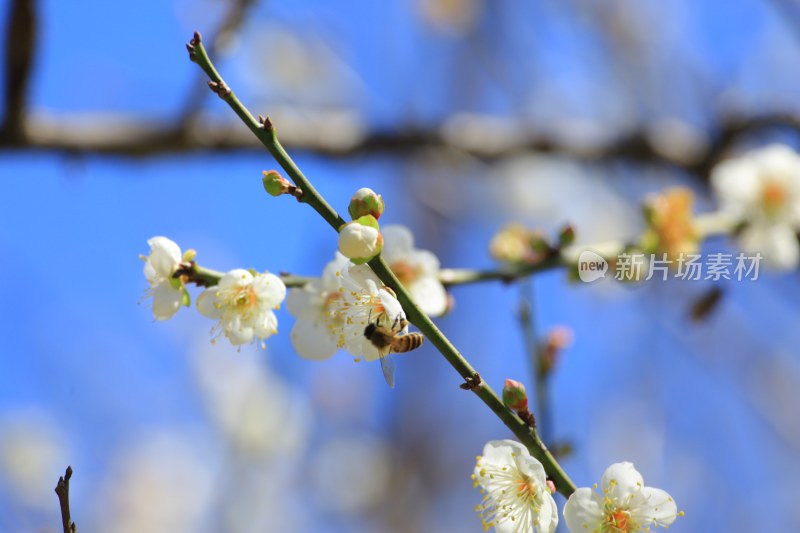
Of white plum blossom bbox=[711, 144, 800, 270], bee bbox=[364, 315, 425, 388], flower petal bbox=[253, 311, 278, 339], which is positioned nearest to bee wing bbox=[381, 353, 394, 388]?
bee bbox=[364, 315, 425, 388]

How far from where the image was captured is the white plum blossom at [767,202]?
232 centimetres

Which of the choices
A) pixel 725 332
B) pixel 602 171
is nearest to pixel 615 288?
pixel 725 332

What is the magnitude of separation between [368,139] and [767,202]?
1.36m

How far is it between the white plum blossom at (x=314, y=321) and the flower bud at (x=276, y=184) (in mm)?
237

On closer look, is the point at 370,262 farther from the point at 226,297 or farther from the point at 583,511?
the point at 583,511

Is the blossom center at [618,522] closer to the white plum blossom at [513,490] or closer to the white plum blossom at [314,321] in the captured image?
the white plum blossom at [513,490]

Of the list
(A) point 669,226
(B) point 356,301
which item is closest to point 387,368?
(B) point 356,301

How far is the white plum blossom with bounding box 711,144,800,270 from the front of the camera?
7.61 feet

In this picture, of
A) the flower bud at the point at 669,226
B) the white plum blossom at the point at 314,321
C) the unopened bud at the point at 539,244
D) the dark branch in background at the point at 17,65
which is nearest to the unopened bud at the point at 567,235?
the unopened bud at the point at 539,244

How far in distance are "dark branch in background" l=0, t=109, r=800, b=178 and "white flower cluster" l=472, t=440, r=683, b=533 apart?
69.6 inches

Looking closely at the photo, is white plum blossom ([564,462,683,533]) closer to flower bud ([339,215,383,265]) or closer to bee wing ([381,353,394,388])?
bee wing ([381,353,394,388])

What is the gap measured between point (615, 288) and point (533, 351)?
447 cm

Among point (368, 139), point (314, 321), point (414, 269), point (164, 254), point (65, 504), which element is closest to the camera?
point (65, 504)

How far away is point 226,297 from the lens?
1.29 m
